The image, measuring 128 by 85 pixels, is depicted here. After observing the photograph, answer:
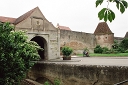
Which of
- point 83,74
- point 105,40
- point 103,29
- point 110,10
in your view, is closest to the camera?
point 110,10

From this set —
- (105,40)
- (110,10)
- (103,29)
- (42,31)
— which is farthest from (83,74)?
(103,29)

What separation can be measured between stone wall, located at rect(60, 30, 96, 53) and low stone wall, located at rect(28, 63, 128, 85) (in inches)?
693

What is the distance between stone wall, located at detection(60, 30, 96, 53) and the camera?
3033 centimetres

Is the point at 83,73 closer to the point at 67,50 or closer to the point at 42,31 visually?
the point at 67,50

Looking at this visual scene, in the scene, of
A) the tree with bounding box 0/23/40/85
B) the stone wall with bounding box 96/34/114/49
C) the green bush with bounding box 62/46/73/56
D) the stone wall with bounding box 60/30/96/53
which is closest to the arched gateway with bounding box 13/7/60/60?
the green bush with bounding box 62/46/73/56

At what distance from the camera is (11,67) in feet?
26.3

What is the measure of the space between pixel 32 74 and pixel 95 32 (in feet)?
95.6

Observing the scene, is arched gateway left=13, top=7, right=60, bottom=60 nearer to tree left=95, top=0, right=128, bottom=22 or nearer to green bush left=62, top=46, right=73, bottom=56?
green bush left=62, top=46, right=73, bottom=56

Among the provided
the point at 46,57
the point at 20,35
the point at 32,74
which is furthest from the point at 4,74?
the point at 46,57

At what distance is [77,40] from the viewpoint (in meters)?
33.3

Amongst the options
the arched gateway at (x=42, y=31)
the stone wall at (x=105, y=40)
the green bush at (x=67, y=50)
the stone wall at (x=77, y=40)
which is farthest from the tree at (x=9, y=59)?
the stone wall at (x=105, y=40)

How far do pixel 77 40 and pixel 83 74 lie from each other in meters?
24.7

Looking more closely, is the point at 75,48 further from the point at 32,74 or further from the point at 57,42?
the point at 32,74

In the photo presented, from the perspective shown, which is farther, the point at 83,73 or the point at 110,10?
the point at 83,73
